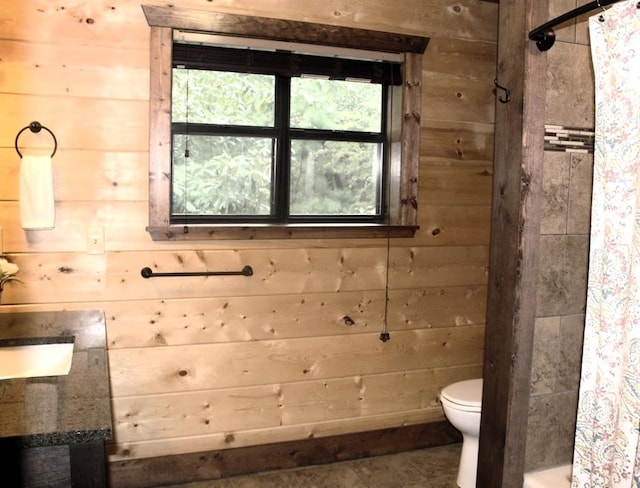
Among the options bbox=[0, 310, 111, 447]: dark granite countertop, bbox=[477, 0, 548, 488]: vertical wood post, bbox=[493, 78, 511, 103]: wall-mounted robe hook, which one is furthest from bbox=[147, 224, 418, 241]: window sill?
bbox=[493, 78, 511, 103]: wall-mounted robe hook

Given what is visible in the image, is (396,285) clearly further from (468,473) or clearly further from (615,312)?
(615,312)

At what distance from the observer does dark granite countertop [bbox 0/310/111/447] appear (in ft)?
4.06

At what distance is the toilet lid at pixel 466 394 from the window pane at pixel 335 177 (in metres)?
0.98

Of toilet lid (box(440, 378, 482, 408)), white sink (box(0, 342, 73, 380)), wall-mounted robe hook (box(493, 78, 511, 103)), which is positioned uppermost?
wall-mounted robe hook (box(493, 78, 511, 103))

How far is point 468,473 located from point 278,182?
1650 mm

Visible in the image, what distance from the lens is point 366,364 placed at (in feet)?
10.1

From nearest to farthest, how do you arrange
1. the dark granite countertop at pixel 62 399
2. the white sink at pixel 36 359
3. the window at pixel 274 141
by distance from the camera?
the dark granite countertop at pixel 62 399 < the white sink at pixel 36 359 < the window at pixel 274 141

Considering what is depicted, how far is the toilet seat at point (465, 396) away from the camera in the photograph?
2646mm

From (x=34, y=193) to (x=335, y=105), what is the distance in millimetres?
1476

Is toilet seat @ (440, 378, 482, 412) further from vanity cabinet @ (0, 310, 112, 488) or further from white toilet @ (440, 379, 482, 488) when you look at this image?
vanity cabinet @ (0, 310, 112, 488)

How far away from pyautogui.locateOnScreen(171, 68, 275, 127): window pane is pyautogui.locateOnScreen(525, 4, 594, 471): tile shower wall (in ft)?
4.72

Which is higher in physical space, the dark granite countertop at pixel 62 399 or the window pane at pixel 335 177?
the window pane at pixel 335 177

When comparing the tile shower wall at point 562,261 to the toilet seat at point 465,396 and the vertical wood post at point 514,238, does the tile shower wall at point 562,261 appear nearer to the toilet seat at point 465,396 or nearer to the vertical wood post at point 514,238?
the vertical wood post at point 514,238

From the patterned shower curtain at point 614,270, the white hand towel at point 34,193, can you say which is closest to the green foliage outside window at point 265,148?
the white hand towel at point 34,193
